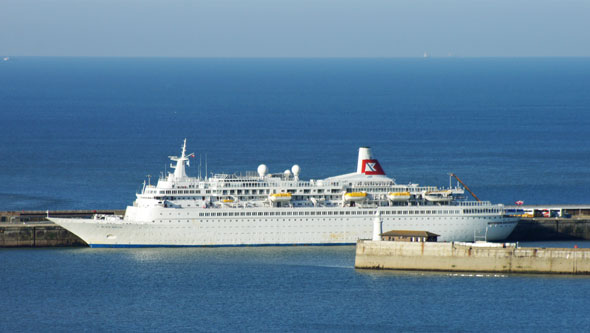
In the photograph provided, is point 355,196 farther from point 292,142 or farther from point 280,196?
point 292,142

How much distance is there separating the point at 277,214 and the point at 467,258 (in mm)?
11655

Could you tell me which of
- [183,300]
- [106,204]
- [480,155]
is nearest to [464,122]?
[480,155]

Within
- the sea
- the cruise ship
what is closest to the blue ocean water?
the sea

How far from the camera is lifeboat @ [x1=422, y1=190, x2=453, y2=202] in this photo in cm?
6412

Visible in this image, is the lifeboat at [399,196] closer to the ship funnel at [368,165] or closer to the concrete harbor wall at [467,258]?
the ship funnel at [368,165]

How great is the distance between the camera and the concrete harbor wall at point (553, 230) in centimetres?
6512

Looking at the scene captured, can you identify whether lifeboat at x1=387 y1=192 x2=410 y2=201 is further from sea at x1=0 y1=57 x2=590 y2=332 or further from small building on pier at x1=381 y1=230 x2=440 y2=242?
small building on pier at x1=381 y1=230 x2=440 y2=242

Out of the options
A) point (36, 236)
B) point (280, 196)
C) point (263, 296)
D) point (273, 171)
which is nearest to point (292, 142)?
point (273, 171)

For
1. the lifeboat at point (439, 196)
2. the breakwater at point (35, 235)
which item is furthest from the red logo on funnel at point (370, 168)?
the breakwater at point (35, 235)

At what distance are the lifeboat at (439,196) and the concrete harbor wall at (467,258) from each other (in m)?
8.22

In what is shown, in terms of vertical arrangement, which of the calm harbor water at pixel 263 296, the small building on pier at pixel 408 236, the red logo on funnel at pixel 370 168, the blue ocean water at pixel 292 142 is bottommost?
the calm harbor water at pixel 263 296

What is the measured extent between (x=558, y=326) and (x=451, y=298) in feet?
18.4

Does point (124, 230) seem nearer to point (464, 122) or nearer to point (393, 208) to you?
point (393, 208)

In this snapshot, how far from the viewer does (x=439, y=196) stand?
2530 inches
